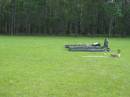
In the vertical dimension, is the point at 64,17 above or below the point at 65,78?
above

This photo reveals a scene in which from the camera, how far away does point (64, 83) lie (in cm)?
969

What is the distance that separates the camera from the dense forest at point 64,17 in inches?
1586

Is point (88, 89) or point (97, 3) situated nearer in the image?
point (88, 89)

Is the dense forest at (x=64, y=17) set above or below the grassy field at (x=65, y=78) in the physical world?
above

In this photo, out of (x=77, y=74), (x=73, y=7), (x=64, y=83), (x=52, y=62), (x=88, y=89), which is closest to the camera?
(x=88, y=89)

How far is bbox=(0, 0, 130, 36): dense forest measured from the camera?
4028 centimetres

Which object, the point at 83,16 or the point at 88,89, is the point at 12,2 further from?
the point at 88,89

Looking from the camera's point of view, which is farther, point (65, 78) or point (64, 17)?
point (64, 17)

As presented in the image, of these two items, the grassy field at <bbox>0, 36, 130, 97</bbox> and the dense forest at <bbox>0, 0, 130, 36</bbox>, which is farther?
the dense forest at <bbox>0, 0, 130, 36</bbox>

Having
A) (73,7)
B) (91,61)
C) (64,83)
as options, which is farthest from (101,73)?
(73,7)

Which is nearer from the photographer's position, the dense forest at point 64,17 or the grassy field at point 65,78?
the grassy field at point 65,78

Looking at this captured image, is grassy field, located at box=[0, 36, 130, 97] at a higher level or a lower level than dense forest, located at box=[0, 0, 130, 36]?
lower

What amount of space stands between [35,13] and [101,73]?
30352mm

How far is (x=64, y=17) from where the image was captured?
1591 inches
